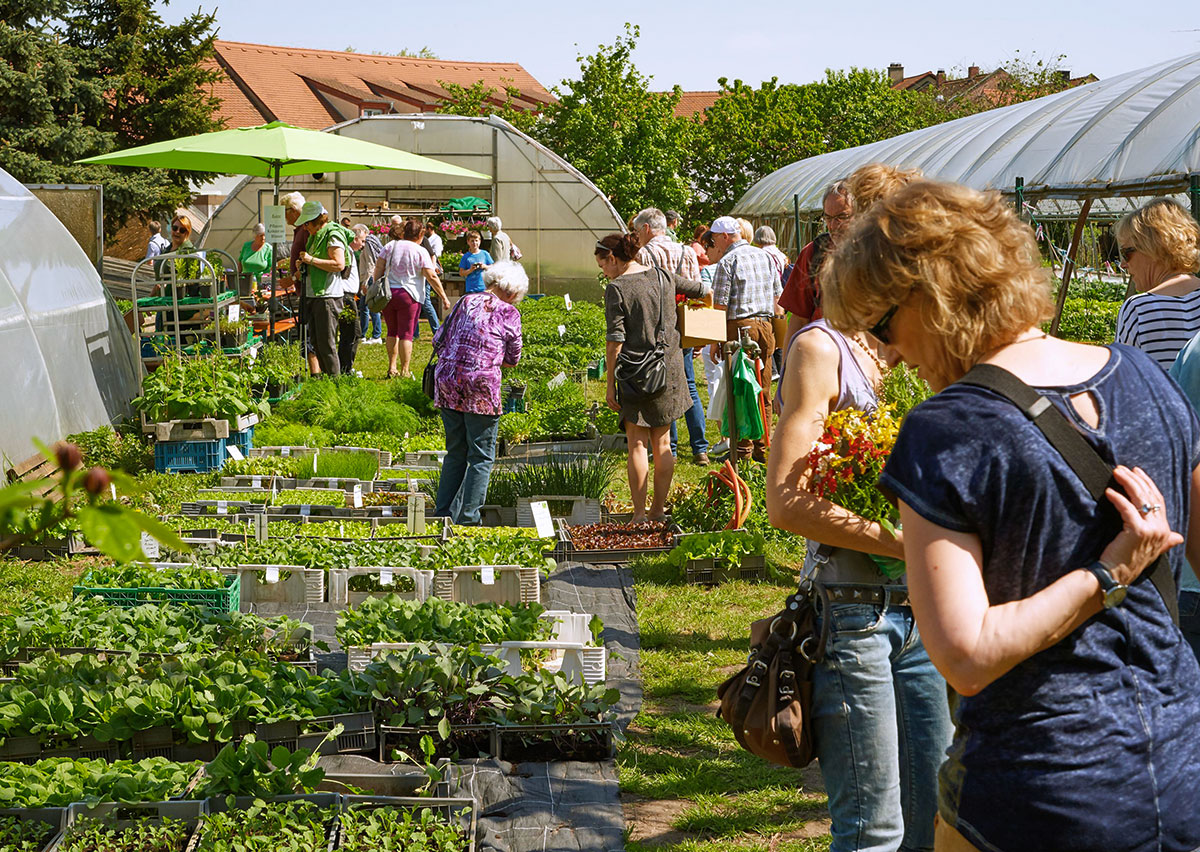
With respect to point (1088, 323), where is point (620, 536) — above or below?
below

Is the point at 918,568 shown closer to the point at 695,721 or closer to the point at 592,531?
the point at 695,721

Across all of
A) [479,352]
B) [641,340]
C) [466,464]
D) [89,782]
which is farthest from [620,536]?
[89,782]

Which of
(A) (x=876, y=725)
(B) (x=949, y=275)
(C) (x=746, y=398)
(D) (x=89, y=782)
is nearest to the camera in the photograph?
(B) (x=949, y=275)

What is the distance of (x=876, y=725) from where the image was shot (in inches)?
94.6

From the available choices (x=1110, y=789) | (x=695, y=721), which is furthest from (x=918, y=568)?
(x=695, y=721)

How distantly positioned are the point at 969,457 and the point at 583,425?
8.72 metres

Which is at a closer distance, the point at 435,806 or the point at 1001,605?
the point at 1001,605

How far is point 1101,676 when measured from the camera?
158cm

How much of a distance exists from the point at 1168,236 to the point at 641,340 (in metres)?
3.25

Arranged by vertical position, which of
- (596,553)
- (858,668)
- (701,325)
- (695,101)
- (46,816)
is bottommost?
(596,553)

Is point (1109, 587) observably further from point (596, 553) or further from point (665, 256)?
point (665, 256)

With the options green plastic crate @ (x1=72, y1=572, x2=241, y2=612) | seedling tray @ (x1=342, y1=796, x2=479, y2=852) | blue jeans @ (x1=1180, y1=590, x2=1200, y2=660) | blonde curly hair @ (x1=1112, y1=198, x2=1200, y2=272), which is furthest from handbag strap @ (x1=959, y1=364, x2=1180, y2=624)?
green plastic crate @ (x1=72, y1=572, x2=241, y2=612)

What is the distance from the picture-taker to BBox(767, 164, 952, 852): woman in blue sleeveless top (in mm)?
2410

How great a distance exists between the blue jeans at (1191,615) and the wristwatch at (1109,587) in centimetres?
184
